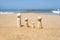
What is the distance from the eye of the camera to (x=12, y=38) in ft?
11.1

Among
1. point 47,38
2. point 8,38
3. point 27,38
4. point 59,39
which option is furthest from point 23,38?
point 59,39

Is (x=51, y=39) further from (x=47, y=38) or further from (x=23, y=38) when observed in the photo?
(x=23, y=38)

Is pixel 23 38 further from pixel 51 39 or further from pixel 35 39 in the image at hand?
pixel 51 39

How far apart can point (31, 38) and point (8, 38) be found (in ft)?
1.84

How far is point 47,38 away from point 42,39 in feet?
0.51

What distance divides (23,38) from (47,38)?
0.59 m

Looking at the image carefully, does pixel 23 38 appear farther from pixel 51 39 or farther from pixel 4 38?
pixel 51 39

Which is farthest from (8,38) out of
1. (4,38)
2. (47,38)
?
(47,38)

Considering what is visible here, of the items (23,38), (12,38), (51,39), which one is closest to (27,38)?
(23,38)

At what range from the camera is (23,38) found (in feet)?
11.2

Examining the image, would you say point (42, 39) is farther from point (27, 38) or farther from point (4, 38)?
point (4, 38)

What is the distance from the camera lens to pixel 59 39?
333cm

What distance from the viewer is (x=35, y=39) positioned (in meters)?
3.34

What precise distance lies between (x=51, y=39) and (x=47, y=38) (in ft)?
0.38
